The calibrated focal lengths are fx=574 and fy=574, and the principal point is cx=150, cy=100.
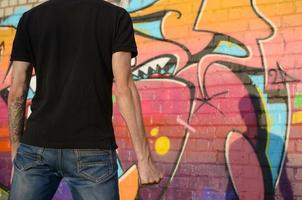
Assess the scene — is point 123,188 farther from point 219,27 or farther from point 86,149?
point 86,149

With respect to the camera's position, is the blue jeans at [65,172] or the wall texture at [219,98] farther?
the wall texture at [219,98]

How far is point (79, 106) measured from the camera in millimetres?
2668

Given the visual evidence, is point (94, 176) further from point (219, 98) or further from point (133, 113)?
point (219, 98)

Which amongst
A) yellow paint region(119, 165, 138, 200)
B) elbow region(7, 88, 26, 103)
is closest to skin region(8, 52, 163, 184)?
elbow region(7, 88, 26, 103)

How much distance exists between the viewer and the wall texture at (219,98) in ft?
15.5

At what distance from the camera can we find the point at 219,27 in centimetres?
504

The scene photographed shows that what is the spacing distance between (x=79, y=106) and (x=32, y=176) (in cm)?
40

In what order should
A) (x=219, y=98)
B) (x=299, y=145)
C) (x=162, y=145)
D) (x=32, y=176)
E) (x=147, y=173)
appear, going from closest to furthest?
(x=147, y=173) → (x=32, y=176) → (x=299, y=145) → (x=219, y=98) → (x=162, y=145)

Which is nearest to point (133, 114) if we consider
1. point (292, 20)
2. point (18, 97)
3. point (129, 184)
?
point (18, 97)

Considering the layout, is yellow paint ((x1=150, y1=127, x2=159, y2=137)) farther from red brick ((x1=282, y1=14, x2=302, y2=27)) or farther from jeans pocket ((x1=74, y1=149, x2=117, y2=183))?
jeans pocket ((x1=74, y1=149, x2=117, y2=183))

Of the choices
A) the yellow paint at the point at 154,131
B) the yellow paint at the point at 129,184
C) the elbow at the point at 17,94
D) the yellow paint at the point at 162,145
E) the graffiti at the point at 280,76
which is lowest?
the yellow paint at the point at 129,184

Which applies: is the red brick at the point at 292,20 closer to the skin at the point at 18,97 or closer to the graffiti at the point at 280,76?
the graffiti at the point at 280,76

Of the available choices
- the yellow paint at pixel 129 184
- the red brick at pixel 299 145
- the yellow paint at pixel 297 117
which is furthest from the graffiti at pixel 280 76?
the yellow paint at pixel 129 184

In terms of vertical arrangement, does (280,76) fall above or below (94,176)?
above
